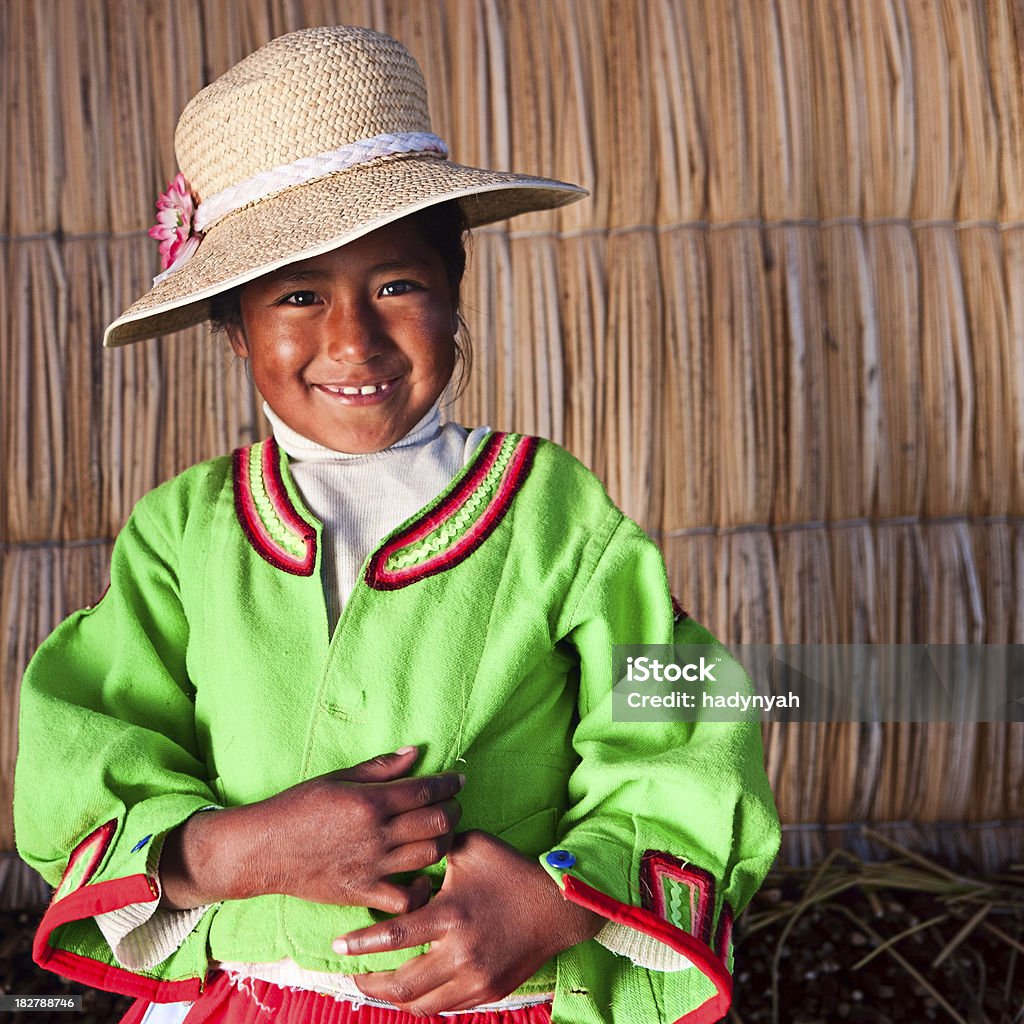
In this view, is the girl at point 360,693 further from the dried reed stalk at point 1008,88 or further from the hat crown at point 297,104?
the dried reed stalk at point 1008,88

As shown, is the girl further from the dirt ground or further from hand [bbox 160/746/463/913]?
the dirt ground

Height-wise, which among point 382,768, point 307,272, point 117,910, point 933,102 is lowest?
point 117,910

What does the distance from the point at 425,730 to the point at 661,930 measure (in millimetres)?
273

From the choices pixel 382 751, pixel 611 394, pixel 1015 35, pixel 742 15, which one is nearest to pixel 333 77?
pixel 382 751

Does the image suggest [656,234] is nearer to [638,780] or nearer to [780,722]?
[780,722]

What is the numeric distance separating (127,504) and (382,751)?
119cm

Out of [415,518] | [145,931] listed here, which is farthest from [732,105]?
[145,931]

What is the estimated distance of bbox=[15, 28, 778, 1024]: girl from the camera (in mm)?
1093

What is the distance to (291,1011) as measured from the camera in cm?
112

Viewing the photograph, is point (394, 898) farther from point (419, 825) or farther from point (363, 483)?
point (363, 483)

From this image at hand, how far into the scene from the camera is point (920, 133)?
226 centimetres

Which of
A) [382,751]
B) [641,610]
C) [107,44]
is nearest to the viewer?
[382,751]

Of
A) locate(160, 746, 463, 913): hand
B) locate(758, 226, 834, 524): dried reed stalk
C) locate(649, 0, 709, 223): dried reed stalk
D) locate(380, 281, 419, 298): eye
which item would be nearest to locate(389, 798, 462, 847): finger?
locate(160, 746, 463, 913): hand
